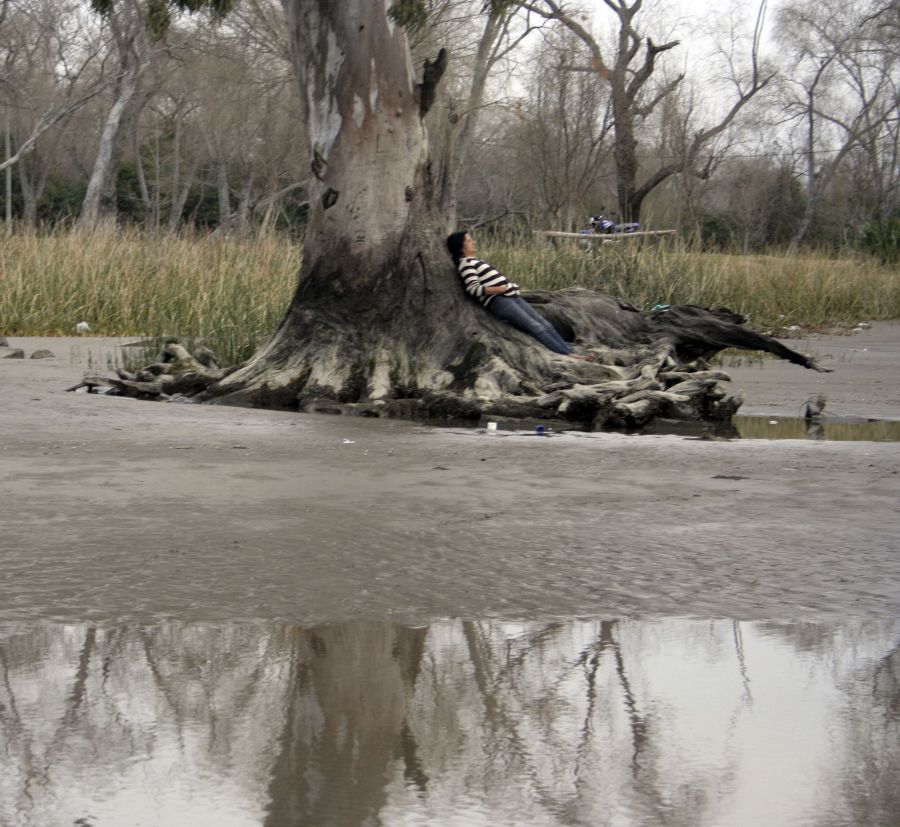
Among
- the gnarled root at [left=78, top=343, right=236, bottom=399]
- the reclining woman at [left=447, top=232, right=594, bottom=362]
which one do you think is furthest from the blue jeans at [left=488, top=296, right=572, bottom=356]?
the gnarled root at [left=78, top=343, right=236, bottom=399]

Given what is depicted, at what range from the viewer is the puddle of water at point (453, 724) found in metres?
2.40

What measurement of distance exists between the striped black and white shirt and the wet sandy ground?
7.38 ft

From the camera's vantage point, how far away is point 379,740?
273 centimetres

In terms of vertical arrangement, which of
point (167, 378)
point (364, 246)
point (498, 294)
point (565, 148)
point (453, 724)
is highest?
point (565, 148)

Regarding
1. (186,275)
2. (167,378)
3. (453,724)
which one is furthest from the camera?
(186,275)

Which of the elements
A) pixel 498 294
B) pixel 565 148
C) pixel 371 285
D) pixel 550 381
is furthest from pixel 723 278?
pixel 371 285

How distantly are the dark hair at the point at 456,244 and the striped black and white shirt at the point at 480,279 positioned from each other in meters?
0.19

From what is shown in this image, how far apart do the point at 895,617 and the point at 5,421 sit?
5.40 meters

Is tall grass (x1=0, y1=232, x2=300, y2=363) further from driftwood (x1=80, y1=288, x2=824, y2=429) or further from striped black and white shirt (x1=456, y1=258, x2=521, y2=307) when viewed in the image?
striped black and white shirt (x1=456, y1=258, x2=521, y2=307)

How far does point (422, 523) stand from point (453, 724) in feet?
7.60

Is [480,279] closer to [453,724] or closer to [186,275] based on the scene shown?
[186,275]

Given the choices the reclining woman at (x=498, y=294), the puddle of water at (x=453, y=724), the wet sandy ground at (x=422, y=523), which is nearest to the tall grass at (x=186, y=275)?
the reclining woman at (x=498, y=294)

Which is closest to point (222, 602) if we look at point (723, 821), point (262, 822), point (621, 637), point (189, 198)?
point (621, 637)

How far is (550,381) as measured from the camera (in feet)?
33.1
